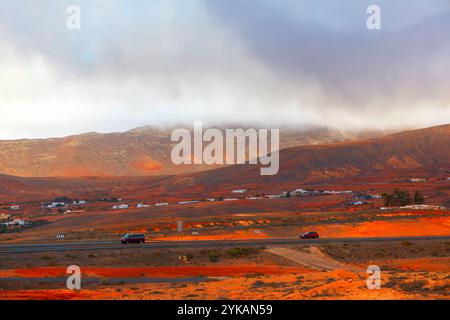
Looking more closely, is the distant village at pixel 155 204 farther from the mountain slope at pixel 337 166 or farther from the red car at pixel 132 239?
the red car at pixel 132 239

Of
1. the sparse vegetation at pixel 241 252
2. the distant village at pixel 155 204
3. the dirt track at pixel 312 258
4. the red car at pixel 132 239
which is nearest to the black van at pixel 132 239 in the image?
the red car at pixel 132 239

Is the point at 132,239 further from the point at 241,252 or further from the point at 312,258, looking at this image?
the point at 312,258

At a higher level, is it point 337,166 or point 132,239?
point 337,166

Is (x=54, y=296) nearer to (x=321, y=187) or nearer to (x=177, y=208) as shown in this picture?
(x=177, y=208)

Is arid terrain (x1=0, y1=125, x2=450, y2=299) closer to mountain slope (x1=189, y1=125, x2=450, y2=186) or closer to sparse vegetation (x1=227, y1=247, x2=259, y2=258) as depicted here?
sparse vegetation (x1=227, y1=247, x2=259, y2=258)

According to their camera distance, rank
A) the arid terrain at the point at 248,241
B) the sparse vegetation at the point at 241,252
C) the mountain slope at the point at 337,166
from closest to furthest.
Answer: the arid terrain at the point at 248,241, the sparse vegetation at the point at 241,252, the mountain slope at the point at 337,166

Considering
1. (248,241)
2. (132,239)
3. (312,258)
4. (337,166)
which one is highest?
(337,166)

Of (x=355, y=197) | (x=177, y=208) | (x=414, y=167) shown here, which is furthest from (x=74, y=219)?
(x=414, y=167)

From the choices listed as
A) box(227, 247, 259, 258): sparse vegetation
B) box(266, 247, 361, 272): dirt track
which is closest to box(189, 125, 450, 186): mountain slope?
box(266, 247, 361, 272): dirt track

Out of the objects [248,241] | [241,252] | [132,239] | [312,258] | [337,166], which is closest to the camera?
[312,258]

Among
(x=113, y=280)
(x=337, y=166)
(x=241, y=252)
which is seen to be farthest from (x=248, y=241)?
(x=337, y=166)
